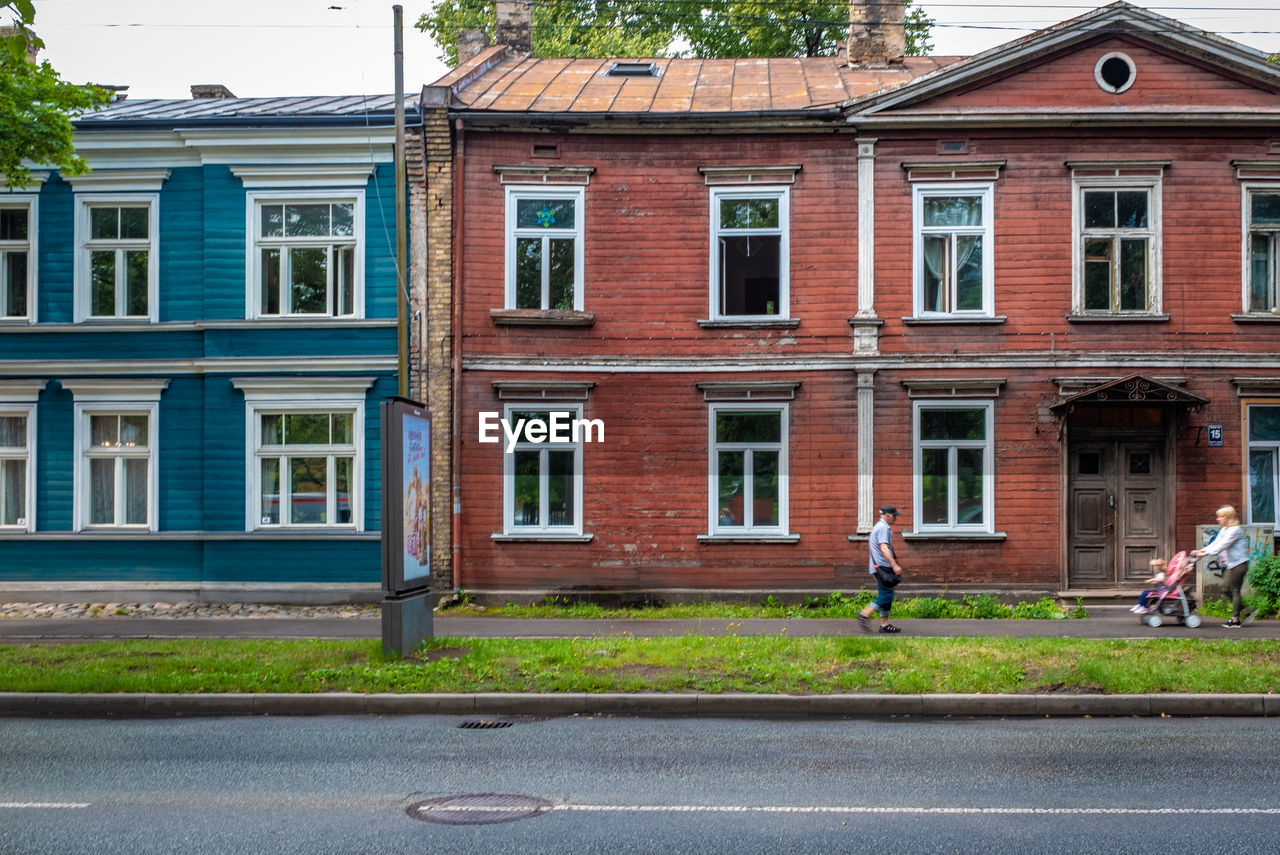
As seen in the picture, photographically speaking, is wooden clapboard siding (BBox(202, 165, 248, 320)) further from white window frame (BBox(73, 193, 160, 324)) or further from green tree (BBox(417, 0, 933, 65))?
green tree (BBox(417, 0, 933, 65))

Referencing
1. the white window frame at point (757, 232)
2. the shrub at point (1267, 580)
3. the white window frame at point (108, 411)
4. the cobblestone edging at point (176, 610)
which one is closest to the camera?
the shrub at point (1267, 580)

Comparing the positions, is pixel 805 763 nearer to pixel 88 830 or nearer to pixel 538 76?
pixel 88 830

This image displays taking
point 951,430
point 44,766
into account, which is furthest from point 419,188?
point 44,766

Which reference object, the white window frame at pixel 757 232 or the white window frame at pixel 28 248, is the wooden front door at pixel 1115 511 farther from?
the white window frame at pixel 28 248

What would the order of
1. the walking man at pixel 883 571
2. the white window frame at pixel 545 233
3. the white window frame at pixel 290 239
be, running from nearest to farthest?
the walking man at pixel 883 571 < the white window frame at pixel 545 233 < the white window frame at pixel 290 239

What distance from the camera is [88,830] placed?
6879 millimetres


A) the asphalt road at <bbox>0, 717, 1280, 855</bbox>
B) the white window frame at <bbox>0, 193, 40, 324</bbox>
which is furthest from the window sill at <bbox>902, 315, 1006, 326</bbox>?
the white window frame at <bbox>0, 193, 40, 324</bbox>

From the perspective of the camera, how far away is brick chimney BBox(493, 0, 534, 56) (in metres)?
24.9

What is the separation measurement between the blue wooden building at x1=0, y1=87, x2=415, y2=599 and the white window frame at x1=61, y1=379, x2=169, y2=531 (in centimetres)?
3

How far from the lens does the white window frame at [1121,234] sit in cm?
1866

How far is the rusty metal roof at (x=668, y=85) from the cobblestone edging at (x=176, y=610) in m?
8.12

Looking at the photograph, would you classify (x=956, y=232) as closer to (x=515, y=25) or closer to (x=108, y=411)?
(x=515, y=25)

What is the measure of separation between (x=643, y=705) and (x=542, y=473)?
8505 millimetres

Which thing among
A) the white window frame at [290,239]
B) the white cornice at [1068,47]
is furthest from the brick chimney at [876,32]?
the white window frame at [290,239]
